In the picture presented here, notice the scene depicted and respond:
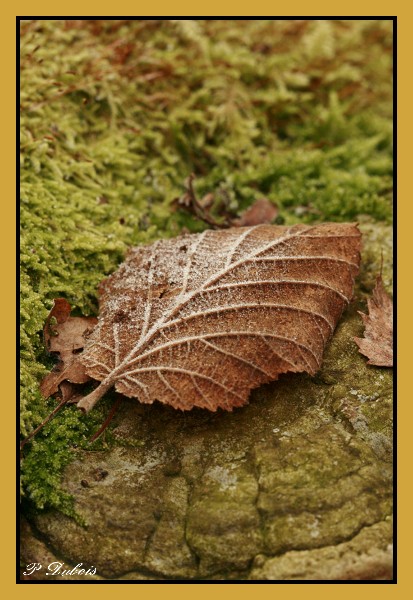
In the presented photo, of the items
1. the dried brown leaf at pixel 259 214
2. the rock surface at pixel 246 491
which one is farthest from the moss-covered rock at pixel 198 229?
the dried brown leaf at pixel 259 214

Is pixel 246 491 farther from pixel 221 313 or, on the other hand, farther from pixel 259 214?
pixel 259 214

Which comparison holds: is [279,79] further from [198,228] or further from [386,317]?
[386,317]

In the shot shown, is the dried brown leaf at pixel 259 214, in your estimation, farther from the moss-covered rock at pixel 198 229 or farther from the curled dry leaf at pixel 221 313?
the curled dry leaf at pixel 221 313

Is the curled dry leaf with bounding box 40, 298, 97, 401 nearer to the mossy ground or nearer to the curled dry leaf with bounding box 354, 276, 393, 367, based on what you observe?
the mossy ground

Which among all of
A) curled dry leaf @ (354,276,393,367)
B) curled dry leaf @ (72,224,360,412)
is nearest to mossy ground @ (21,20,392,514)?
curled dry leaf @ (72,224,360,412)

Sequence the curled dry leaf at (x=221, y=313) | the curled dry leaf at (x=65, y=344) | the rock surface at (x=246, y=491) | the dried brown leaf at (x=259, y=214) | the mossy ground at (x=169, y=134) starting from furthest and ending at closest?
the dried brown leaf at (x=259, y=214), the mossy ground at (x=169, y=134), the curled dry leaf at (x=65, y=344), the curled dry leaf at (x=221, y=313), the rock surface at (x=246, y=491)

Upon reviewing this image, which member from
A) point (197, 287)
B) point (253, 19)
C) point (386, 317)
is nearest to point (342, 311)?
point (386, 317)

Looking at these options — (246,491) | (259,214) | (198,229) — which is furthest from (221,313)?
(259,214)
